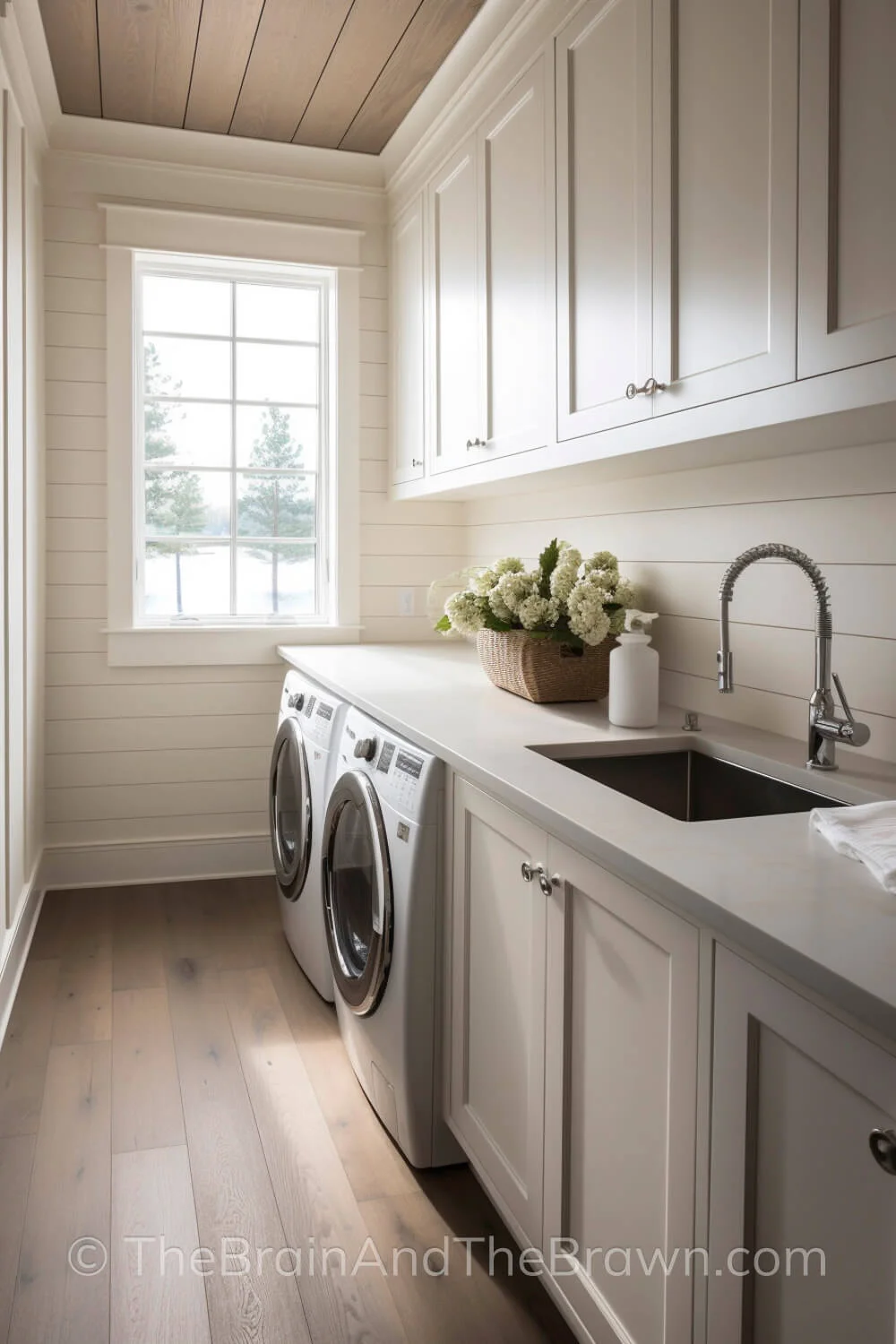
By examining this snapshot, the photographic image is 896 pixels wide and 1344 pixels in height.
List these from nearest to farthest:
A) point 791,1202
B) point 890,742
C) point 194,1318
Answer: point 791,1202 < point 194,1318 < point 890,742

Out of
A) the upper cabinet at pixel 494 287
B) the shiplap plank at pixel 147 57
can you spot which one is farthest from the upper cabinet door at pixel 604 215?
the shiplap plank at pixel 147 57

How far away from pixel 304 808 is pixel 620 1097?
167cm

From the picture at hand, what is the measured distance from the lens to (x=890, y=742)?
170cm

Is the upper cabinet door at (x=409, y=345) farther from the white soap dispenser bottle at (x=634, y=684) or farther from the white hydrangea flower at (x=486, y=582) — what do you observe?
the white soap dispenser bottle at (x=634, y=684)

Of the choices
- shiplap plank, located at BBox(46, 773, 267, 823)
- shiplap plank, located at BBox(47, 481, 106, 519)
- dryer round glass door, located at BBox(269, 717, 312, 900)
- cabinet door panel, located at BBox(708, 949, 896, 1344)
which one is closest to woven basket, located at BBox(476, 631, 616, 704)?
dryer round glass door, located at BBox(269, 717, 312, 900)

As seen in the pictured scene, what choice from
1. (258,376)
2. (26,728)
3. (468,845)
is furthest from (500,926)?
(258,376)

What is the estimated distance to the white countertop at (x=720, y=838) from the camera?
906mm

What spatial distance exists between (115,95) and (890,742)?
2.95 metres

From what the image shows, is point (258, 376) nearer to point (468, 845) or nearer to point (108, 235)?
point (108, 235)

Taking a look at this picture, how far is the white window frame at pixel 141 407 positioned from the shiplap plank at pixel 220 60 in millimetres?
343

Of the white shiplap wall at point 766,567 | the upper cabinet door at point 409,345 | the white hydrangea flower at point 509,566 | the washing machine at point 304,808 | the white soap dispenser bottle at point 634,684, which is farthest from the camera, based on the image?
the upper cabinet door at point 409,345

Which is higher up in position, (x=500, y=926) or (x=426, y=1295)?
(x=500, y=926)

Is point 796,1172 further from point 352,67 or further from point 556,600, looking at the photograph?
point 352,67

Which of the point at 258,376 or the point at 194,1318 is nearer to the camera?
the point at 194,1318
